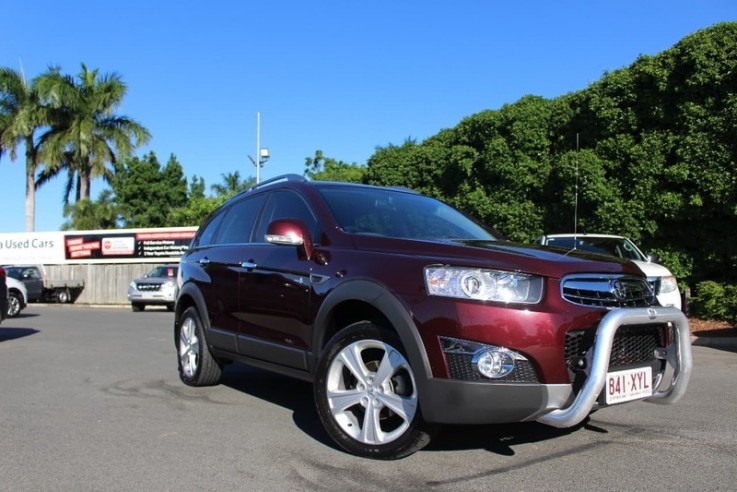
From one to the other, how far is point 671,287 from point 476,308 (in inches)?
286

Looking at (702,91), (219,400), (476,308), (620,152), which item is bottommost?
(219,400)

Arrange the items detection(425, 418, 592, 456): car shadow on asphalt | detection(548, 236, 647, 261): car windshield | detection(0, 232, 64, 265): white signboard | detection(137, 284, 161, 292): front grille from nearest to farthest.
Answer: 1. detection(425, 418, 592, 456): car shadow on asphalt
2. detection(548, 236, 647, 261): car windshield
3. detection(137, 284, 161, 292): front grille
4. detection(0, 232, 64, 265): white signboard

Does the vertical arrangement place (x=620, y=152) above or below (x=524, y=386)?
above

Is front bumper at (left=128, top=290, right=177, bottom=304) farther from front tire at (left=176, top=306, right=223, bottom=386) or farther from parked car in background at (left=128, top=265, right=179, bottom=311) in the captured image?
front tire at (left=176, top=306, right=223, bottom=386)

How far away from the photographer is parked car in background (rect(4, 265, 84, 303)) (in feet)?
82.7

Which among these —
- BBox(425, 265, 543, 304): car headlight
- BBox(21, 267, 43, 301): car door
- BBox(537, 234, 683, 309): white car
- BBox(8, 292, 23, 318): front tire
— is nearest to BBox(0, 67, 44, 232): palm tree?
BBox(21, 267, 43, 301): car door

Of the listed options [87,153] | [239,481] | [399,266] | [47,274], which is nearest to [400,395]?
[399,266]

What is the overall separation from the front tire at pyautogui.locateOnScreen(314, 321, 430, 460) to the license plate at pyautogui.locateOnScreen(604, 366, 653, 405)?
1059mm

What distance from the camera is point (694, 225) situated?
14.7m

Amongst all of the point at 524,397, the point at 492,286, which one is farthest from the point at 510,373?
the point at 492,286

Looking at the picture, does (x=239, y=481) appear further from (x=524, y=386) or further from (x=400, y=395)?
(x=524, y=386)

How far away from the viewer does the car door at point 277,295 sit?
469 cm

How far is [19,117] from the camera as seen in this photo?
36.0 metres

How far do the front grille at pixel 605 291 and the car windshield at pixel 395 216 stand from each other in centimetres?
116
